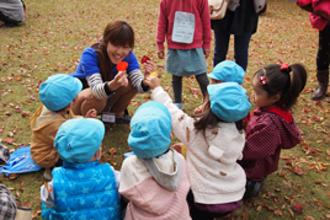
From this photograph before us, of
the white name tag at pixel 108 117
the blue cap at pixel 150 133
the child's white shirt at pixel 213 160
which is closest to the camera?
the blue cap at pixel 150 133

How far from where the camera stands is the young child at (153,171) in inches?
64.1

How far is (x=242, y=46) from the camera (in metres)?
3.75

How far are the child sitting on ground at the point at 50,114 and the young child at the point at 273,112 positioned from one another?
1.60 metres

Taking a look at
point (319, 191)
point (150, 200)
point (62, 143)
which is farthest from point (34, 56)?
point (319, 191)

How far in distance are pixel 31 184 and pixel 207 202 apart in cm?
187

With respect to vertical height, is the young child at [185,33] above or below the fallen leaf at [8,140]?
above

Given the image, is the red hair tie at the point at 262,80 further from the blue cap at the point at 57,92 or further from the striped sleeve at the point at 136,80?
the blue cap at the point at 57,92

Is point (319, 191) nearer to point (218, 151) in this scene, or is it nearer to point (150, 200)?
point (218, 151)

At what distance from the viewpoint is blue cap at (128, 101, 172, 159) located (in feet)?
5.28

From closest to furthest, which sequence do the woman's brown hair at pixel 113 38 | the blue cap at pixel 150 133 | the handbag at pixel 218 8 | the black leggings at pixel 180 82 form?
1. the blue cap at pixel 150 133
2. the woman's brown hair at pixel 113 38
3. the handbag at pixel 218 8
4. the black leggings at pixel 180 82

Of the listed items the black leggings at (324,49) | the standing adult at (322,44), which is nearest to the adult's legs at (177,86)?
the standing adult at (322,44)

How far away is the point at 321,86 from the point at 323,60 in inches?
22.4

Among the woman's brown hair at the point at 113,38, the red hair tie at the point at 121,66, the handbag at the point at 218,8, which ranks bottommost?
the red hair tie at the point at 121,66

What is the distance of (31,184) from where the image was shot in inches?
104
